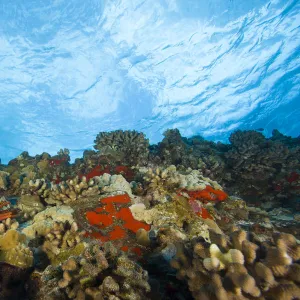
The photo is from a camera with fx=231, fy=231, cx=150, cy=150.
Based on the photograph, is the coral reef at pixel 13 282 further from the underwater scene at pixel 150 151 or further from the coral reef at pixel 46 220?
the coral reef at pixel 46 220

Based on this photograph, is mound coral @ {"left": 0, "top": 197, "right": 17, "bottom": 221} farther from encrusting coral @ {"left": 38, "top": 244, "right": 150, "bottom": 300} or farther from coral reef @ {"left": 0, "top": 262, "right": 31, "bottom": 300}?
encrusting coral @ {"left": 38, "top": 244, "right": 150, "bottom": 300}

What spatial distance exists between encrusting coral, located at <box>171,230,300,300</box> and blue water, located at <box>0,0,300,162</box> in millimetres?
23043

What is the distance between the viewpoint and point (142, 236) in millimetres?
3645

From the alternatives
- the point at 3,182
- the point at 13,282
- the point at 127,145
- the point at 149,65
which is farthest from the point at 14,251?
the point at 149,65

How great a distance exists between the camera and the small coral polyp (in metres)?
3.86

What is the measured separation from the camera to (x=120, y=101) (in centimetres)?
3472

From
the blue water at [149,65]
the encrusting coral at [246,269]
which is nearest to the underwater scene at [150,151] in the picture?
the encrusting coral at [246,269]

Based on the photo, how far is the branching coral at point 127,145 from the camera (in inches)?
328

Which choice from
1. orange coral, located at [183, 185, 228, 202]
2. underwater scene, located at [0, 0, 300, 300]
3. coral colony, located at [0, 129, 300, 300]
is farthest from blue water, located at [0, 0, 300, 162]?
orange coral, located at [183, 185, 228, 202]

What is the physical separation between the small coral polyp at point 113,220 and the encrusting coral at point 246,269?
1.77 m

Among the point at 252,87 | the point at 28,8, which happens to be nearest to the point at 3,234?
the point at 28,8

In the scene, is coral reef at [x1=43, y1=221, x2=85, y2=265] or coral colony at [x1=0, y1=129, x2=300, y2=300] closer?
coral colony at [x1=0, y1=129, x2=300, y2=300]

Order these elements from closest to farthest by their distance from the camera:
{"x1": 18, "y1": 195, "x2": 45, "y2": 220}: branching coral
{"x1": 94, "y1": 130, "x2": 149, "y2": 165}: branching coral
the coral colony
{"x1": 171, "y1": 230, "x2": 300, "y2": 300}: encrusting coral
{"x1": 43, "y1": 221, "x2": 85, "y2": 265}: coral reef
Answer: {"x1": 171, "y1": 230, "x2": 300, "y2": 300}: encrusting coral
the coral colony
{"x1": 43, "y1": 221, "x2": 85, "y2": 265}: coral reef
{"x1": 18, "y1": 195, "x2": 45, "y2": 220}: branching coral
{"x1": 94, "y1": 130, "x2": 149, "y2": 165}: branching coral

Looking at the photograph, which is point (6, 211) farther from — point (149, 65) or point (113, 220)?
point (149, 65)
